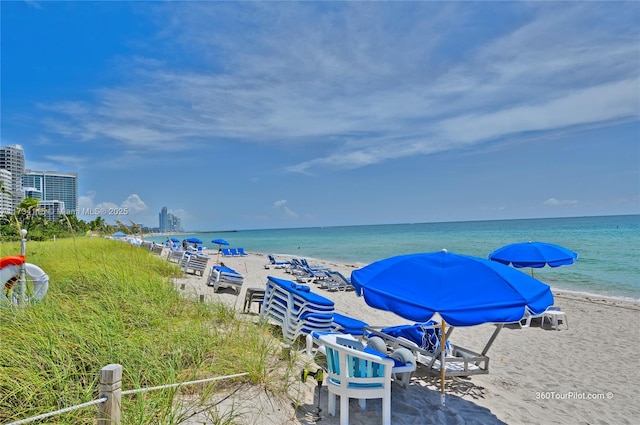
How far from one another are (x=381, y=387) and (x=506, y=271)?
1.53m

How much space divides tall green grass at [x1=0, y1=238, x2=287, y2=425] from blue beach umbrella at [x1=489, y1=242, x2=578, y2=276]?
6.15 meters

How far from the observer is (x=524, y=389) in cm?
497

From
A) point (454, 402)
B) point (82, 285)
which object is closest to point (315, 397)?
point (454, 402)

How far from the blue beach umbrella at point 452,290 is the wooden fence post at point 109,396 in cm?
205

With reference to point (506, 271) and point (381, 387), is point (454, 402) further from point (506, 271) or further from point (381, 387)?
point (506, 271)

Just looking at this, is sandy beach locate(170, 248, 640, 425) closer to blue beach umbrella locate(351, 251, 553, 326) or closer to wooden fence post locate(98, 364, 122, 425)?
wooden fence post locate(98, 364, 122, 425)

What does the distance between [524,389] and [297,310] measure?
3.12m

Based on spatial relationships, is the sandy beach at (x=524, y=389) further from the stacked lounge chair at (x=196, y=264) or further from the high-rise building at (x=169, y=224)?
the high-rise building at (x=169, y=224)

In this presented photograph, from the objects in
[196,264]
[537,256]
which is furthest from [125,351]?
[196,264]

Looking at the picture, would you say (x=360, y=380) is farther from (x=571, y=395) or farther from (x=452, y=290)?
(x=571, y=395)

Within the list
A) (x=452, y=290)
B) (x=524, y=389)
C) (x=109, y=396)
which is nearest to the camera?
(x=109, y=396)

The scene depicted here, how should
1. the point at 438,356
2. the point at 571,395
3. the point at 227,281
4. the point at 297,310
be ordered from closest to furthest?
the point at 438,356 < the point at 571,395 < the point at 297,310 < the point at 227,281

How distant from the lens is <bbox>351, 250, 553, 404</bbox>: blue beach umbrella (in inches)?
120

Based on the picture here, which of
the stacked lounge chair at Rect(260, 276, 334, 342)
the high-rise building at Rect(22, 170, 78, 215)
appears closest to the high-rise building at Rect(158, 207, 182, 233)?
the high-rise building at Rect(22, 170, 78, 215)
